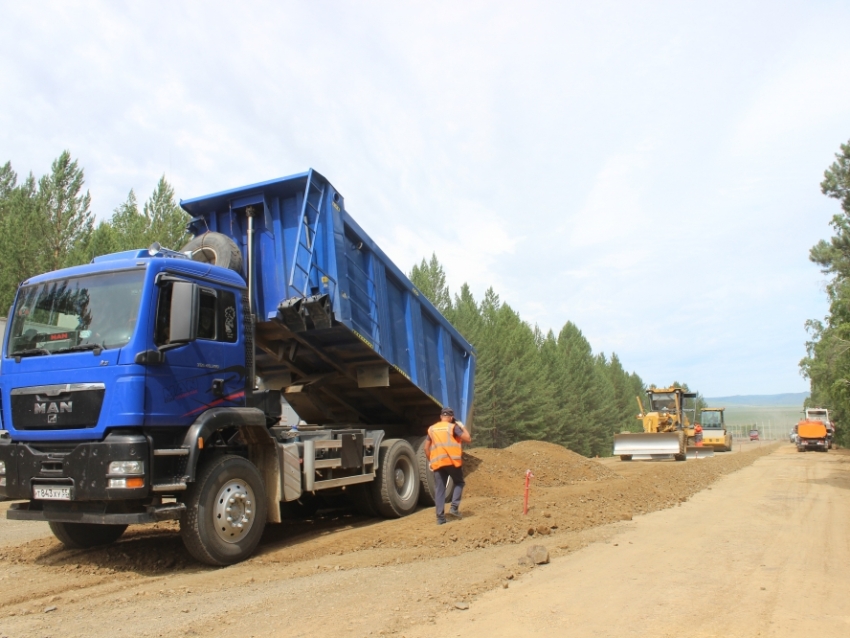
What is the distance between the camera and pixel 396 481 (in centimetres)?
888

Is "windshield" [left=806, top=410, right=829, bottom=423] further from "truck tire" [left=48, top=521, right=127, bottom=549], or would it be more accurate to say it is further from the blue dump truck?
"truck tire" [left=48, top=521, right=127, bottom=549]

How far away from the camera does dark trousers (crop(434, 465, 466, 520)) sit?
25.4 ft

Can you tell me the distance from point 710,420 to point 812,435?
5407 mm

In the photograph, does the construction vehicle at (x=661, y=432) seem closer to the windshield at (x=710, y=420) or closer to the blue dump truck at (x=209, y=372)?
the windshield at (x=710, y=420)

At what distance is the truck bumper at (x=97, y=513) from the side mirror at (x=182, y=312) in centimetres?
137

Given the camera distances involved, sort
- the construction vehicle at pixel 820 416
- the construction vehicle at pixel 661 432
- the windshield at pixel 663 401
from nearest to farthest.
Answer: the construction vehicle at pixel 661 432
the windshield at pixel 663 401
the construction vehicle at pixel 820 416

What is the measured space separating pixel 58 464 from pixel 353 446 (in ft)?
11.0

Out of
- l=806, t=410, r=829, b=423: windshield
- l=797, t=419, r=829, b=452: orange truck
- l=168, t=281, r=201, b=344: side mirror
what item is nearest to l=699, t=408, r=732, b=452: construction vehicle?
l=797, t=419, r=829, b=452: orange truck

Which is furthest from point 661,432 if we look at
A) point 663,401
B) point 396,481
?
point 396,481

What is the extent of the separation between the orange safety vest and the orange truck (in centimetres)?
3534

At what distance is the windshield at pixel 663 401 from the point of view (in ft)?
87.2

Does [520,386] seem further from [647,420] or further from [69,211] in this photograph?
[69,211]

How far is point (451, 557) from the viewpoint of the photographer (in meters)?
6.11

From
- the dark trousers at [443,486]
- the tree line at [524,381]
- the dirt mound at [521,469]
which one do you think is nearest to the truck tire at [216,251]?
the dark trousers at [443,486]
